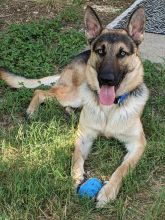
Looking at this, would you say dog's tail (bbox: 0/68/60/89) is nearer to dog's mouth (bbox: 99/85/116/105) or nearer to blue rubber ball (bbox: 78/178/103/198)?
dog's mouth (bbox: 99/85/116/105)

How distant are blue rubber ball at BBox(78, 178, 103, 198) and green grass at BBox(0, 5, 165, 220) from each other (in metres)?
0.07

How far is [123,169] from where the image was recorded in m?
4.39

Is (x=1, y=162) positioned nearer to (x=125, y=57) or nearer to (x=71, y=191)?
(x=71, y=191)

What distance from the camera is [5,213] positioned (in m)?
3.91

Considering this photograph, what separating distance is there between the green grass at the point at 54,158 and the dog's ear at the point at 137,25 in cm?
91

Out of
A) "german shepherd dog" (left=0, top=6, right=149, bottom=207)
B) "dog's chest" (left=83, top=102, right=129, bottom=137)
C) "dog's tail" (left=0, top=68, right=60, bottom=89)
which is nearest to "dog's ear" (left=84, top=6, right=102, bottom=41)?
"german shepherd dog" (left=0, top=6, right=149, bottom=207)

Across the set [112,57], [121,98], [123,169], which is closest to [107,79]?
[112,57]

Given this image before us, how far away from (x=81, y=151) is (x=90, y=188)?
0.64m

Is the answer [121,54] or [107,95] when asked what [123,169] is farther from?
[121,54]

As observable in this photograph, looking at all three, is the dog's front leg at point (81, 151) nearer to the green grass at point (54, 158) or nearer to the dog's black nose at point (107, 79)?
the green grass at point (54, 158)

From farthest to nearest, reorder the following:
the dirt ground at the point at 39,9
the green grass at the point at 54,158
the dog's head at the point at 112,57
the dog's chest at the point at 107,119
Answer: the dirt ground at the point at 39,9 < the dog's chest at the point at 107,119 < the dog's head at the point at 112,57 < the green grass at the point at 54,158

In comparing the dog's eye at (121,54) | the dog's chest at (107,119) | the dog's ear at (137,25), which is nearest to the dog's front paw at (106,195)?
the dog's chest at (107,119)

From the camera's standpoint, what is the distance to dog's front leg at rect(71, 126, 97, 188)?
4352 mm

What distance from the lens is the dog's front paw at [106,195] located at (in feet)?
13.3
